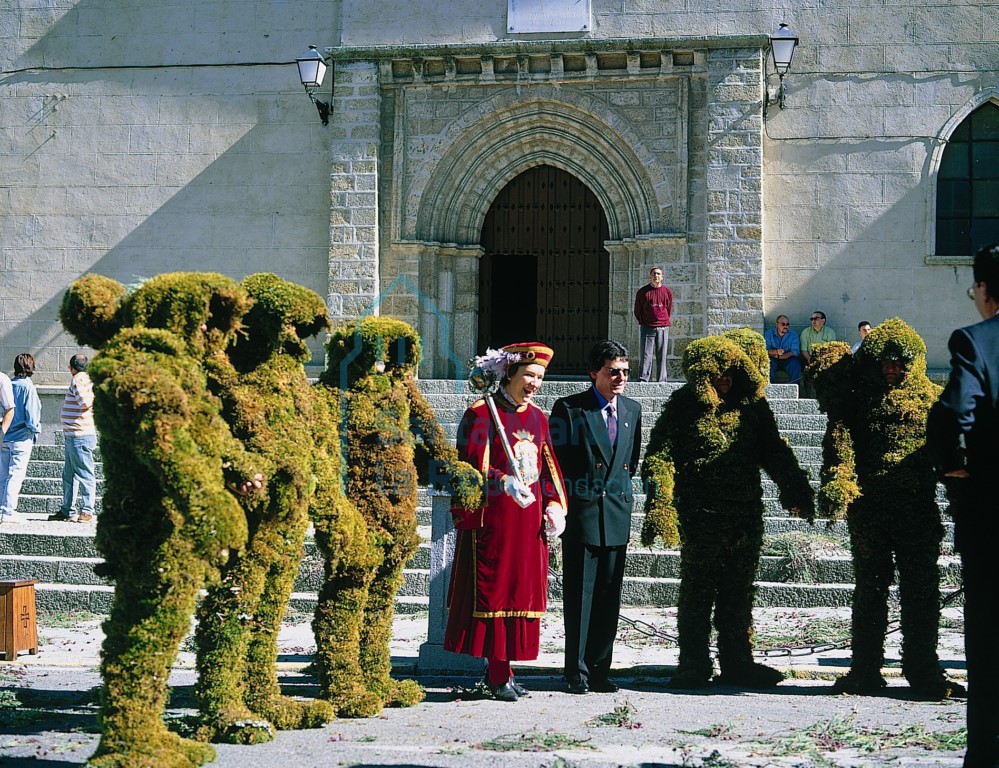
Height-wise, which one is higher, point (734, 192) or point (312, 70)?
point (312, 70)

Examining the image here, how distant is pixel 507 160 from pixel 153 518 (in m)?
12.8

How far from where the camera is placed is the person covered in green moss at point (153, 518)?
5.04m

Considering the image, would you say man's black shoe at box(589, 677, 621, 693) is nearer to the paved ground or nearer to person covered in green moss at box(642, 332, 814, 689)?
the paved ground

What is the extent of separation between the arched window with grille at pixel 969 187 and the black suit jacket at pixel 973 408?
1258 centimetres

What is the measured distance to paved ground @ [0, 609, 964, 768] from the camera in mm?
5402

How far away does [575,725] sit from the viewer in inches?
239

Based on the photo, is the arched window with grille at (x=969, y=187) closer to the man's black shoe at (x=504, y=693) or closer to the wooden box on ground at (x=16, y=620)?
the man's black shoe at (x=504, y=693)

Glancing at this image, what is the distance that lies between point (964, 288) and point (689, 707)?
1145 centimetres

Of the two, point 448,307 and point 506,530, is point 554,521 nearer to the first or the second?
point 506,530

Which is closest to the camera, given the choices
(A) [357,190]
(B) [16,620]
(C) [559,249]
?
(B) [16,620]

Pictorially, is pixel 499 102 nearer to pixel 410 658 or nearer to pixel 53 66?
pixel 53 66

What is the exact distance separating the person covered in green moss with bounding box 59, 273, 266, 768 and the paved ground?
0.51 meters

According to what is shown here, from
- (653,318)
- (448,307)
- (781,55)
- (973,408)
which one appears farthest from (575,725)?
(781,55)

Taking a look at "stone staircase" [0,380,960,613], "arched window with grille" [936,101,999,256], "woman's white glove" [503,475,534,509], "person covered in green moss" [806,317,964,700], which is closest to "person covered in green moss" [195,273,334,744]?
"woman's white glove" [503,475,534,509]
